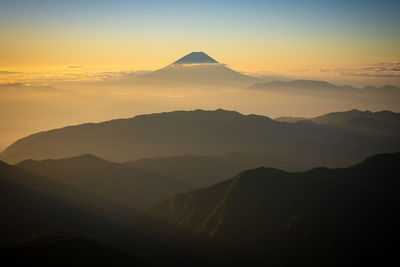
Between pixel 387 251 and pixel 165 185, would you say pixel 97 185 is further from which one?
pixel 387 251

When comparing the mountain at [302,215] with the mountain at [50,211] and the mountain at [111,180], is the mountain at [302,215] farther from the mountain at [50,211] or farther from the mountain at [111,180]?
the mountain at [111,180]

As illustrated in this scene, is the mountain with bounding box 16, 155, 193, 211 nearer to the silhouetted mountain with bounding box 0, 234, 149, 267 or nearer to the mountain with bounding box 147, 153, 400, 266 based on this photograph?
the mountain with bounding box 147, 153, 400, 266

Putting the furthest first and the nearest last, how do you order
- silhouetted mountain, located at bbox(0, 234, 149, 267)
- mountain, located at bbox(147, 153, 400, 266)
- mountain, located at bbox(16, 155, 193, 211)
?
mountain, located at bbox(16, 155, 193, 211), mountain, located at bbox(147, 153, 400, 266), silhouetted mountain, located at bbox(0, 234, 149, 267)

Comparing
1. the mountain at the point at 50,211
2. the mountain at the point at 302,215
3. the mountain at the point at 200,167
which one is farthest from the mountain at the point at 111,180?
the mountain at the point at 302,215

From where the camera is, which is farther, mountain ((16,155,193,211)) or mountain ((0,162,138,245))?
mountain ((16,155,193,211))

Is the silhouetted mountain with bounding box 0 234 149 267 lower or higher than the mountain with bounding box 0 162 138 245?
higher

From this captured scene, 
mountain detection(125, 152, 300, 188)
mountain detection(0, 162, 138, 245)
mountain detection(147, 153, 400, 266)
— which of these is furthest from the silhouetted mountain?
mountain detection(125, 152, 300, 188)

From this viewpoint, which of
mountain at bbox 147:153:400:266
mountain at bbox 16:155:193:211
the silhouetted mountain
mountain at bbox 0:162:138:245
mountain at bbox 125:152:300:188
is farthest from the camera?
mountain at bbox 125:152:300:188
